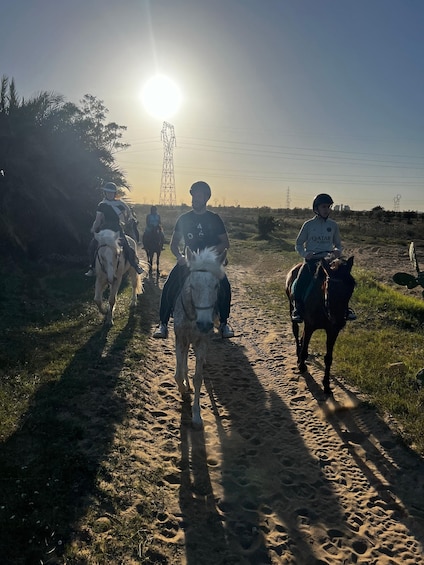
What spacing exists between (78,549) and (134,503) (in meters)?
0.74

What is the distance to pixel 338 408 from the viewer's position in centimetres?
601

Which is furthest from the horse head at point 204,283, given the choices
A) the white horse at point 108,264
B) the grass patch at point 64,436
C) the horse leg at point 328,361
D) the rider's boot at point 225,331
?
the white horse at point 108,264

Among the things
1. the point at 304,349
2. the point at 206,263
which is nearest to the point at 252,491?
the point at 206,263

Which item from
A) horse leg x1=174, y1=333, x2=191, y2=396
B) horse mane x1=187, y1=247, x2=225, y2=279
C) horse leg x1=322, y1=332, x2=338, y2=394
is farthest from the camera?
horse leg x1=322, y1=332, x2=338, y2=394

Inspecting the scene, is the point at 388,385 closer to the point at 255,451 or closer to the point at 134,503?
the point at 255,451

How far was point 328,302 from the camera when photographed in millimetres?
5898

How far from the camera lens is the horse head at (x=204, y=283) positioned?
14.6 ft

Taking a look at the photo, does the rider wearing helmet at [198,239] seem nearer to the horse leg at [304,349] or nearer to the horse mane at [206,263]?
the horse mane at [206,263]

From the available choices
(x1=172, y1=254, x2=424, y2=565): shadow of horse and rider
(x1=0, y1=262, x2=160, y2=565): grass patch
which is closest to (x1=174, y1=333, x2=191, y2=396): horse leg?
(x1=172, y1=254, x2=424, y2=565): shadow of horse and rider

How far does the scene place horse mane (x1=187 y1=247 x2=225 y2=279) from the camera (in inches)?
184

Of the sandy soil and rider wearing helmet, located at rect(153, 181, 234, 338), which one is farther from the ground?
rider wearing helmet, located at rect(153, 181, 234, 338)

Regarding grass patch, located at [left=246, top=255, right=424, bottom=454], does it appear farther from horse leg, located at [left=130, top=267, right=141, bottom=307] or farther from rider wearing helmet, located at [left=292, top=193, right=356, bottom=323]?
horse leg, located at [left=130, top=267, right=141, bottom=307]

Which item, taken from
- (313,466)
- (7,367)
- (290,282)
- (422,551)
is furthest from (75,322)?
(422,551)

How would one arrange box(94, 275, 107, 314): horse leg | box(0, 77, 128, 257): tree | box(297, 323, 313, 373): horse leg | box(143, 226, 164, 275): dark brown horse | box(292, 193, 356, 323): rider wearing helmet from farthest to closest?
box(143, 226, 164, 275): dark brown horse < box(0, 77, 128, 257): tree < box(94, 275, 107, 314): horse leg < box(292, 193, 356, 323): rider wearing helmet < box(297, 323, 313, 373): horse leg
